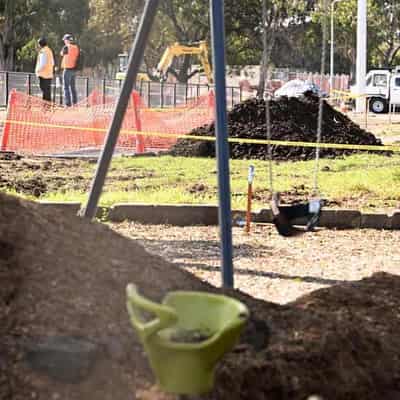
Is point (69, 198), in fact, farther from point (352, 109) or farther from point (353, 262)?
point (352, 109)

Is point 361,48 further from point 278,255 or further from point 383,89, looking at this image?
point 278,255

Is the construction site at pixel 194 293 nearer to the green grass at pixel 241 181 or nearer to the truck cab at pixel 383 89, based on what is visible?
the green grass at pixel 241 181

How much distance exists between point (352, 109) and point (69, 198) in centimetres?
3849

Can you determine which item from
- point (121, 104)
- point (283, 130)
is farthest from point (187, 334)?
point (283, 130)

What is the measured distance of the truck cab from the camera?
164 ft

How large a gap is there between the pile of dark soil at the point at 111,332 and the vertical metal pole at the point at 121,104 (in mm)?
490

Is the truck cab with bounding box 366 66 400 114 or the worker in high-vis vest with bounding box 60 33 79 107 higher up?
the worker in high-vis vest with bounding box 60 33 79 107

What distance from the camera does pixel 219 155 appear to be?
550 centimetres

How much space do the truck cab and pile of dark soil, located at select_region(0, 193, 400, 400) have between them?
4484 centimetres

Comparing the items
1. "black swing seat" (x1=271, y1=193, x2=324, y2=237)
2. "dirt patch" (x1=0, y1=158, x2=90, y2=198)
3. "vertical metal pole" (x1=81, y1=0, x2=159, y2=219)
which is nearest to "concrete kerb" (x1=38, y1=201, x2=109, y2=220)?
"dirt patch" (x1=0, y1=158, x2=90, y2=198)

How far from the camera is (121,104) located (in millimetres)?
6078

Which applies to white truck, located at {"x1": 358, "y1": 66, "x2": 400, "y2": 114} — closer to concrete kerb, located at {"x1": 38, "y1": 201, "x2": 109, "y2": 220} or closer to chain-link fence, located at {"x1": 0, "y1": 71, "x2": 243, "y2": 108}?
chain-link fence, located at {"x1": 0, "y1": 71, "x2": 243, "y2": 108}

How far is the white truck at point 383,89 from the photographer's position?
49.9 m

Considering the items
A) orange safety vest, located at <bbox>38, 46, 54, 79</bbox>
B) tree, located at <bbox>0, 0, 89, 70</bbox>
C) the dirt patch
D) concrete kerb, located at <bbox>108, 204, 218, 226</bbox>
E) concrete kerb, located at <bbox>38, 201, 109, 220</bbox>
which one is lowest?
the dirt patch
